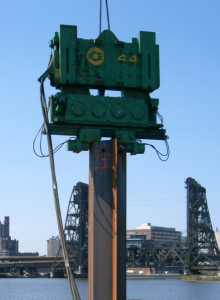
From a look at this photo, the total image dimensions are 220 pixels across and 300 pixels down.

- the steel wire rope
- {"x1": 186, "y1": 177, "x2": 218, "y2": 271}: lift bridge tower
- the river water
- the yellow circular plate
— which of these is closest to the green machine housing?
the yellow circular plate

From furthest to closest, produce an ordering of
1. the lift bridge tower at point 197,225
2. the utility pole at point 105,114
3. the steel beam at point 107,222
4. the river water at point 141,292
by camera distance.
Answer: the lift bridge tower at point 197,225 < the river water at point 141,292 < the utility pole at point 105,114 < the steel beam at point 107,222

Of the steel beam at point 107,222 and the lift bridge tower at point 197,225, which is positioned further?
the lift bridge tower at point 197,225

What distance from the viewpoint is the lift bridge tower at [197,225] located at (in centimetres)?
15288

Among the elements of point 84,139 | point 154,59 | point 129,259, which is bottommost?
point 129,259

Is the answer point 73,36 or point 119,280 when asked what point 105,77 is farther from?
point 119,280

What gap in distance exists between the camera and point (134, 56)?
21891 millimetres

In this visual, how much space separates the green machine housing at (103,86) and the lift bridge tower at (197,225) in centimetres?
13240

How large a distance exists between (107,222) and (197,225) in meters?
136

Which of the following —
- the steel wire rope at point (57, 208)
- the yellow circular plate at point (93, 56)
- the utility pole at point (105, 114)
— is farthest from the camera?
the yellow circular plate at point (93, 56)

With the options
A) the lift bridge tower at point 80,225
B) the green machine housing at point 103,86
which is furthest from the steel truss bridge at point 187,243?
the green machine housing at point 103,86

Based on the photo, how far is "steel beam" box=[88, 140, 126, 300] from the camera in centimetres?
2019

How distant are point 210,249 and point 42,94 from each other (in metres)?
142

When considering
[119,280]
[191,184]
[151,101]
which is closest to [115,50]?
[151,101]

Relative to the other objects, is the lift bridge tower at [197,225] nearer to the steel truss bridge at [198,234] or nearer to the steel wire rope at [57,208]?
the steel truss bridge at [198,234]
